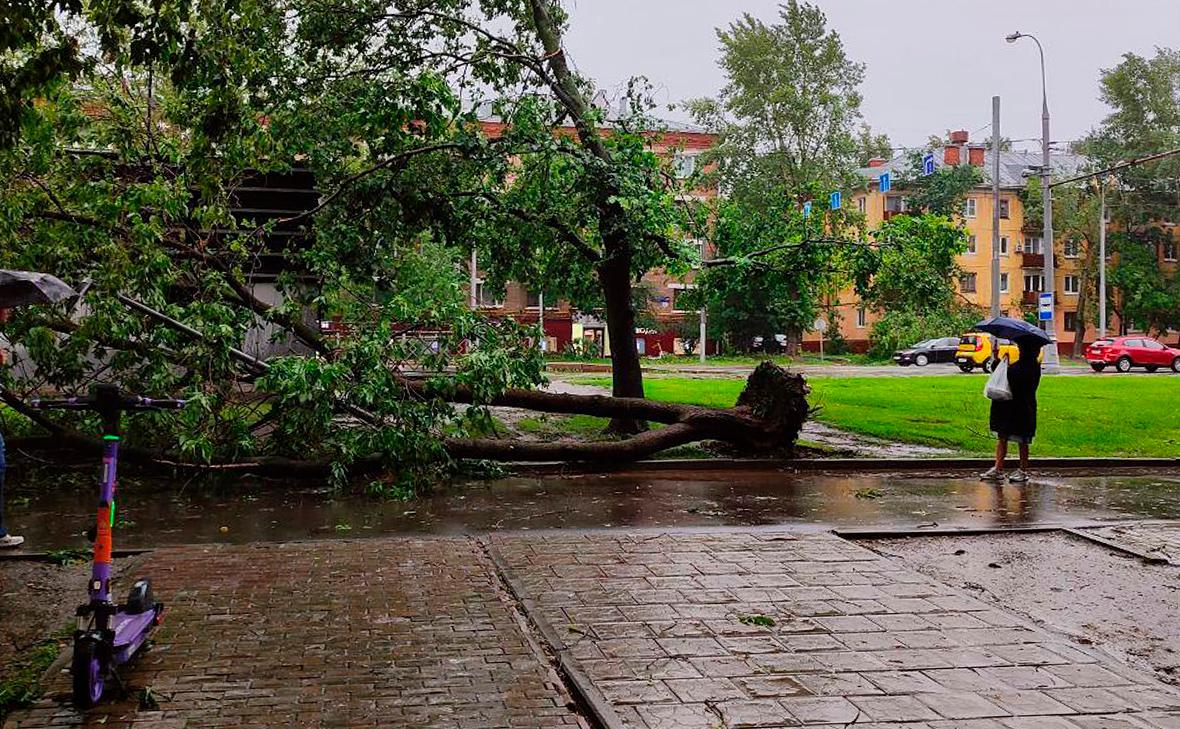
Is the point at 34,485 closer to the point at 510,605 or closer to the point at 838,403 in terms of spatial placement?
the point at 510,605

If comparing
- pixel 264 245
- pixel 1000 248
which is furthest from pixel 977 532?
pixel 1000 248

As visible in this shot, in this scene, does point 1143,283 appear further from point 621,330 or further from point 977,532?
point 977,532

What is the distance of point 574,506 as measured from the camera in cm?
1059

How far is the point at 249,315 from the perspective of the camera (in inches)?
470

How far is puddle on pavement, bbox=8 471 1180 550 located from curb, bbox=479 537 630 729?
8.97 feet

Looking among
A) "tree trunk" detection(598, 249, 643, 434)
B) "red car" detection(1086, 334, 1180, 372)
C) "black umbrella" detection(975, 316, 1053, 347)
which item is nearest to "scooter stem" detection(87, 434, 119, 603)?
"black umbrella" detection(975, 316, 1053, 347)

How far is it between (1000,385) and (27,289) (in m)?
10.5

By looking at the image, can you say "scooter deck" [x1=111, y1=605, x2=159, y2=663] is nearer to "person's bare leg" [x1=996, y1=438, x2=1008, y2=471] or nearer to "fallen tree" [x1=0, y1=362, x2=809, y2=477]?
"fallen tree" [x1=0, y1=362, x2=809, y2=477]

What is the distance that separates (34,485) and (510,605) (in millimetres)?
7527

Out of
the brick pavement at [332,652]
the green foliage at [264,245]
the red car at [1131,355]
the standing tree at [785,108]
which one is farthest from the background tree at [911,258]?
the standing tree at [785,108]

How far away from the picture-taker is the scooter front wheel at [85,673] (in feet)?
14.9

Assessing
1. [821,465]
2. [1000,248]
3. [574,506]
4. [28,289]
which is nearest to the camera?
[28,289]

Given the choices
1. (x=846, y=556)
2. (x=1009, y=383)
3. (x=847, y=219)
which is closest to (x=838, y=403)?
(x=847, y=219)

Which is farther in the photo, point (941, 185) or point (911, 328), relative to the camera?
point (941, 185)
